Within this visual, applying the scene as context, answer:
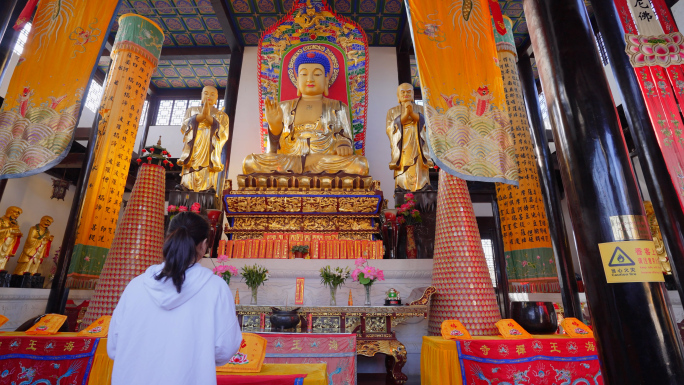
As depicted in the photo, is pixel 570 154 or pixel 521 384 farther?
pixel 521 384

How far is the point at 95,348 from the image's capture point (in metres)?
2.02

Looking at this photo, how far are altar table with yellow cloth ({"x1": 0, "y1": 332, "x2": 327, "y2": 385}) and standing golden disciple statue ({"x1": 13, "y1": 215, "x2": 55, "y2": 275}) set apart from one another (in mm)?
6401

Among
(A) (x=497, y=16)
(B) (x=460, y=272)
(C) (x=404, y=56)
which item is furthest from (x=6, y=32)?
(C) (x=404, y=56)

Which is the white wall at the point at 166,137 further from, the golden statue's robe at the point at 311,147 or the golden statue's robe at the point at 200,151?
the golden statue's robe at the point at 311,147

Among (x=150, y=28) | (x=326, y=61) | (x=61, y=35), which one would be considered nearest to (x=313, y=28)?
(x=326, y=61)

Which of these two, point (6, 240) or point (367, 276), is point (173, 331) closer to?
point (367, 276)

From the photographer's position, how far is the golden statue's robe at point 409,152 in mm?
5926

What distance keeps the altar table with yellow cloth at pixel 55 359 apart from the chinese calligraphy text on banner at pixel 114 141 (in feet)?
5.43

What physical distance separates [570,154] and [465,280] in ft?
4.05

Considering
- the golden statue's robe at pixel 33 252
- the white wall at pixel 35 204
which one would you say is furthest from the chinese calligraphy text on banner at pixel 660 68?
the white wall at pixel 35 204

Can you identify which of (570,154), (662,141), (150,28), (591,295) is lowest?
(591,295)

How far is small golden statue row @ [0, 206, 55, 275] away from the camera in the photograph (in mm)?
6464

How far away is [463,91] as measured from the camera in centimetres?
267

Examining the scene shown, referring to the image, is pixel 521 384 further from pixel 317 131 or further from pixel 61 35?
pixel 317 131
